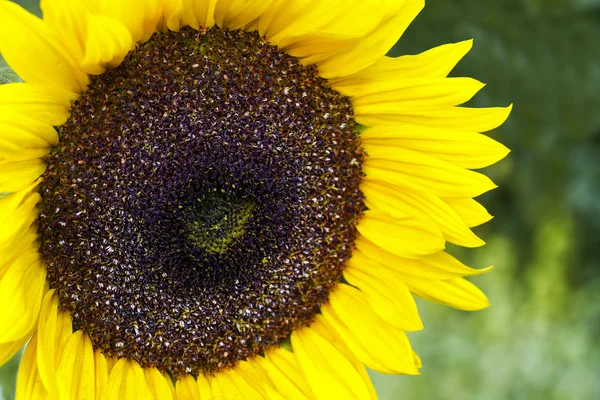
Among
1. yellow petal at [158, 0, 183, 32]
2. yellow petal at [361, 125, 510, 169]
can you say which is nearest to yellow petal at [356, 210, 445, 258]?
yellow petal at [361, 125, 510, 169]

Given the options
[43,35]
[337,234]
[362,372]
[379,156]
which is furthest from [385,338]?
[43,35]

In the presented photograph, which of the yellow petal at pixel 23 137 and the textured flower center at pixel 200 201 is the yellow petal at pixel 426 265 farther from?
the yellow petal at pixel 23 137

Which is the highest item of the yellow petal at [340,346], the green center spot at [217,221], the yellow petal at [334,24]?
the yellow petal at [334,24]

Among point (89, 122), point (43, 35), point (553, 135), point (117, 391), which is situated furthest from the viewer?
point (553, 135)

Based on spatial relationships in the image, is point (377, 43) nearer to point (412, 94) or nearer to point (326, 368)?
point (412, 94)

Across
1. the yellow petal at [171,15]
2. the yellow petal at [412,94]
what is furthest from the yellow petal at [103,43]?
the yellow petal at [412,94]

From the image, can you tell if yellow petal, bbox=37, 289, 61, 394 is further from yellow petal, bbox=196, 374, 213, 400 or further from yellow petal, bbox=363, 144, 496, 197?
yellow petal, bbox=363, 144, 496, 197

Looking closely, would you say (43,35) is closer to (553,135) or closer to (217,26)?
(217,26)
